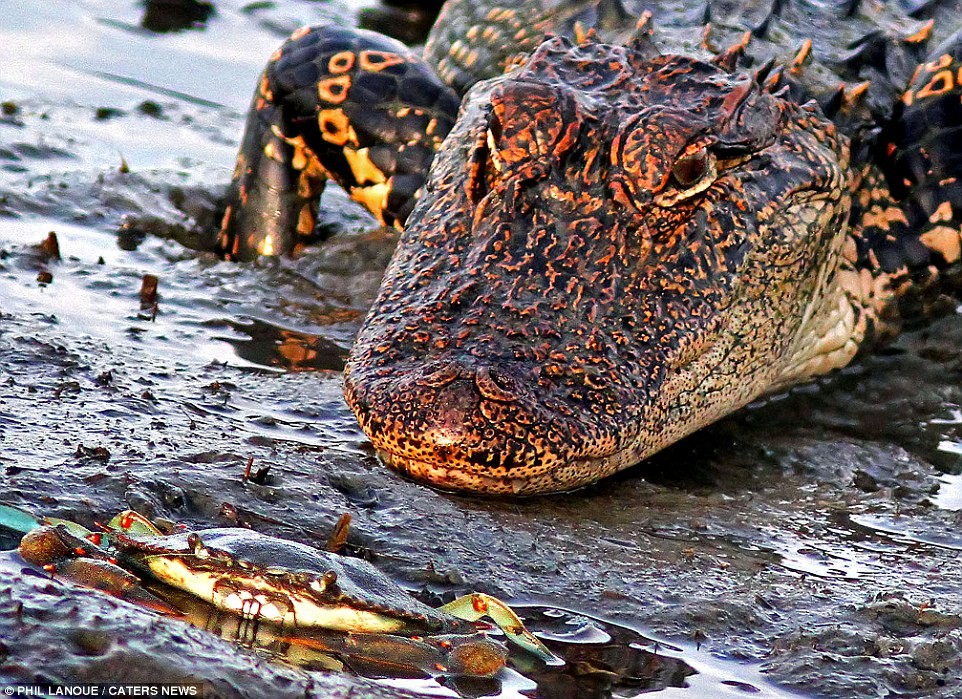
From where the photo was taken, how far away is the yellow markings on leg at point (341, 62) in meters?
6.27

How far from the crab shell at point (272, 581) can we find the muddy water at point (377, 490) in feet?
0.54

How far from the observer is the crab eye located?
14.9 ft

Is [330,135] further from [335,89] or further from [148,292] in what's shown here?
A: [148,292]

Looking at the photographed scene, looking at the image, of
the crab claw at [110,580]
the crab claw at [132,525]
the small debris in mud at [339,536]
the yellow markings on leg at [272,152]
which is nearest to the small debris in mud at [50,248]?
the yellow markings on leg at [272,152]

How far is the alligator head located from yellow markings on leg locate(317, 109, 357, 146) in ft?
3.43

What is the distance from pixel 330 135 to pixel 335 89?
19 cm

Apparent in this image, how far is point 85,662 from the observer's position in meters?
2.63

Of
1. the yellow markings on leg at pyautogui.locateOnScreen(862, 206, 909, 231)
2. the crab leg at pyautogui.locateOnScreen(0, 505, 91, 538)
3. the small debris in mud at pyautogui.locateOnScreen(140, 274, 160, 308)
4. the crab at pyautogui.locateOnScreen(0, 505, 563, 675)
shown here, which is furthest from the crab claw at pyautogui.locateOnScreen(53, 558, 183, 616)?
the yellow markings on leg at pyautogui.locateOnScreen(862, 206, 909, 231)

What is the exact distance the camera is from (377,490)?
4016mm

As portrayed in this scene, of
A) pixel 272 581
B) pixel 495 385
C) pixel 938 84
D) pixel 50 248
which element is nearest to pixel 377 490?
pixel 495 385

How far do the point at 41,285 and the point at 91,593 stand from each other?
2.78 meters

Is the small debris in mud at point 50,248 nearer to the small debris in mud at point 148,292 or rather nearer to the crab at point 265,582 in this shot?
the small debris in mud at point 148,292

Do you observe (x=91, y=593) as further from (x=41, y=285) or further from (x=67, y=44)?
(x=67, y=44)

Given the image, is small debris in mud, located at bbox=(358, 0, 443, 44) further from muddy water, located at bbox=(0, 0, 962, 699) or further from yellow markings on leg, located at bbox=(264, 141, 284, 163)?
yellow markings on leg, located at bbox=(264, 141, 284, 163)
